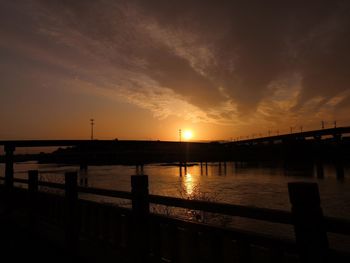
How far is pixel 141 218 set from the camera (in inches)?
182

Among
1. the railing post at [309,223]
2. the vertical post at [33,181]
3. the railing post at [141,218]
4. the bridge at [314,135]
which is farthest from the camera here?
the bridge at [314,135]

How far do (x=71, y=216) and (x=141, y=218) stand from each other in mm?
2417

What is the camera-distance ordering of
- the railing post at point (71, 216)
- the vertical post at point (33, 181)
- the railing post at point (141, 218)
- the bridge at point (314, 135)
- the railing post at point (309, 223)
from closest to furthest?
the railing post at point (309, 223), the railing post at point (141, 218), the railing post at point (71, 216), the vertical post at point (33, 181), the bridge at point (314, 135)

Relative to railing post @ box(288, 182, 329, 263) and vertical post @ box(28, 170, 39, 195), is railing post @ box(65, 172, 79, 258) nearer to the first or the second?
vertical post @ box(28, 170, 39, 195)

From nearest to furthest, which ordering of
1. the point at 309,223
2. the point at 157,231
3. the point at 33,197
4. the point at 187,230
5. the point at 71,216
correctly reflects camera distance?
the point at 309,223
the point at 187,230
the point at 157,231
the point at 71,216
the point at 33,197

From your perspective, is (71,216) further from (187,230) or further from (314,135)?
(314,135)

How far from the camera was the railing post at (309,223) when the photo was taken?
8.35 ft

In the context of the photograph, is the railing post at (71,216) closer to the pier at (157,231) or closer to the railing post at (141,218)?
the pier at (157,231)

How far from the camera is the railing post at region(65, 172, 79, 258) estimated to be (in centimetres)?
625

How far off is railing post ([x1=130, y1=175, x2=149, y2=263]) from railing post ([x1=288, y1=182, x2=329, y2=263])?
238cm

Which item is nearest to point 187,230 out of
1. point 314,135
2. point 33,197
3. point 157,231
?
point 157,231

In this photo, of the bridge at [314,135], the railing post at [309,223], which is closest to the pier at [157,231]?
the railing post at [309,223]

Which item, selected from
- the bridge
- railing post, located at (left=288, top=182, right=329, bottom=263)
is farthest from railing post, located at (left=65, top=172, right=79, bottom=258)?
the bridge

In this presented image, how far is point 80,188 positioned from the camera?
643 centimetres
